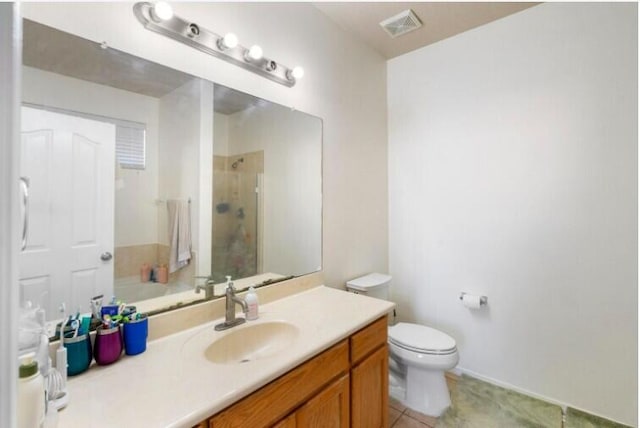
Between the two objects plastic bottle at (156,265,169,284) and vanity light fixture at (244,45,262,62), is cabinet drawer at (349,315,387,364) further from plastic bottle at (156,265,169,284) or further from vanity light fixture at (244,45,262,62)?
vanity light fixture at (244,45,262,62)

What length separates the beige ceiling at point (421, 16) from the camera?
197cm

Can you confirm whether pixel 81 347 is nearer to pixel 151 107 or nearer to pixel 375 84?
pixel 151 107

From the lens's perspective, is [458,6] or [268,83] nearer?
[268,83]

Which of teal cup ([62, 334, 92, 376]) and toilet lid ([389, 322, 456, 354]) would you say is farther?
toilet lid ([389, 322, 456, 354])

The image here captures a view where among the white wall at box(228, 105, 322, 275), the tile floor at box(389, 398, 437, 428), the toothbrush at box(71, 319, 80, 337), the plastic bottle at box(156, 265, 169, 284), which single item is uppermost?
the white wall at box(228, 105, 322, 275)

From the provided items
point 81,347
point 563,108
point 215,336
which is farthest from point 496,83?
point 81,347

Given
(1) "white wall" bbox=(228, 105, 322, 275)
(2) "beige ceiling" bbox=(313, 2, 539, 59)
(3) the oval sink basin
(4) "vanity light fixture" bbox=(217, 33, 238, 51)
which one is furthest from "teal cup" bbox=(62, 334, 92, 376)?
(2) "beige ceiling" bbox=(313, 2, 539, 59)

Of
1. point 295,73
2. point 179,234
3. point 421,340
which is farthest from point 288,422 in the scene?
point 295,73

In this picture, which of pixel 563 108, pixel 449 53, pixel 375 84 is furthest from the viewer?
pixel 375 84

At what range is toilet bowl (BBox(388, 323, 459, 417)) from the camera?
1.78 meters

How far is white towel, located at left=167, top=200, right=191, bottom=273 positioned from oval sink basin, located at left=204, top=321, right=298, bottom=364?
15.0 inches

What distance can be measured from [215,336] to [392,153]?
207 cm

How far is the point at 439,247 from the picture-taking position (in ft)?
7.94

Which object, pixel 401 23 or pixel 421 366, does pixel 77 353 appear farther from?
pixel 401 23
